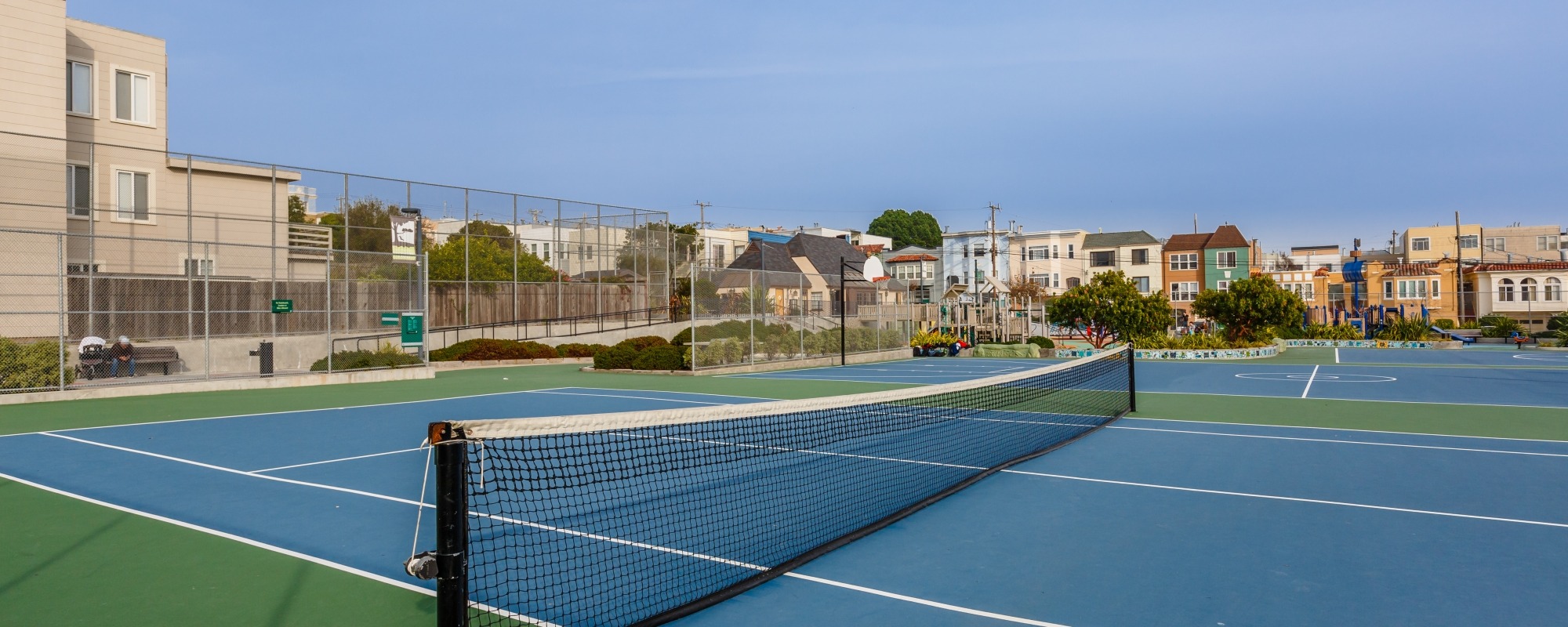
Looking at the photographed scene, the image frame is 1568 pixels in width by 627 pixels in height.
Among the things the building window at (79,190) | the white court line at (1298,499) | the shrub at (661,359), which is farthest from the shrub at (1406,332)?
the building window at (79,190)

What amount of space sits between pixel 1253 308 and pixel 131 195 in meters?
39.4

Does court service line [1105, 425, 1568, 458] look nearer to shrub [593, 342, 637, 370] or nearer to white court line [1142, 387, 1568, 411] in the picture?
white court line [1142, 387, 1568, 411]

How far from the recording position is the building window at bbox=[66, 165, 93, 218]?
86.8 ft

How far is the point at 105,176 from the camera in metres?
27.8

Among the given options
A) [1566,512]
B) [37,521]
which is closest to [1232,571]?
[1566,512]

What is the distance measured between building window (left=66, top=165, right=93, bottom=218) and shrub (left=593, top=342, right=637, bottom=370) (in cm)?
1568

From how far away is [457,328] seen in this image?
1277 inches

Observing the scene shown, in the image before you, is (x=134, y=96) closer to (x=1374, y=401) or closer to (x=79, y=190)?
(x=79, y=190)

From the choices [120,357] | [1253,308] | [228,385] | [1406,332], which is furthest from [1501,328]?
[120,357]

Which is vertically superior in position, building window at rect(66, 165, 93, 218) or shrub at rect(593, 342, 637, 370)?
building window at rect(66, 165, 93, 218)

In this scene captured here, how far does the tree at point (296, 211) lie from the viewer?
3209 centimetres

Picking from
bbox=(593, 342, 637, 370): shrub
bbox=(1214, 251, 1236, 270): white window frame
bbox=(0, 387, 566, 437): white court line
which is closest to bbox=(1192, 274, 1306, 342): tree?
bbox=(593, 342, 637, 370): shrub

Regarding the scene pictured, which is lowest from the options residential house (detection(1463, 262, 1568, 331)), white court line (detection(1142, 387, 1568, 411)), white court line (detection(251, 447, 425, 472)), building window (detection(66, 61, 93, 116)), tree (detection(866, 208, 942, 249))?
white court line (detection(1142, 387, 1568, 411))

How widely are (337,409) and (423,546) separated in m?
10.8
